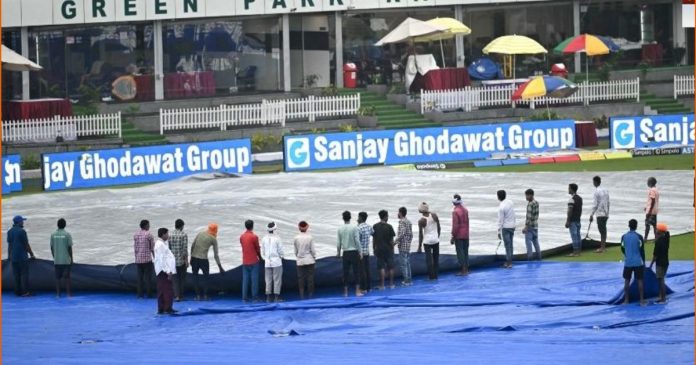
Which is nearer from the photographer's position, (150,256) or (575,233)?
(150,256)

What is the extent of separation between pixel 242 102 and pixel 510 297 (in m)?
28.7

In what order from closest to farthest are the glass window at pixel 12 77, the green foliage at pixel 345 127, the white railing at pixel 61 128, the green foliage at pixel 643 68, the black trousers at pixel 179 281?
the black trousers at pixel 179 281, the white railing at pixel 61 128, the green foliage at pixel 345 127, the glass window at pixel 12 77, the green foliage at pixel 643 68

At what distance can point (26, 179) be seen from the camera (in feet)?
138

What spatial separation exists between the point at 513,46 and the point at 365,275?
26182mm

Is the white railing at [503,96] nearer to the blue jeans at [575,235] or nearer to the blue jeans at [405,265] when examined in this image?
the blue jeans at [575,235]

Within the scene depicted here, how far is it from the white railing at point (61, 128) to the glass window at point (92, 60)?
155 inches

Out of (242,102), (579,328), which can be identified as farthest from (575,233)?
(242,102)

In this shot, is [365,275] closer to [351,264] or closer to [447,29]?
[351,264]

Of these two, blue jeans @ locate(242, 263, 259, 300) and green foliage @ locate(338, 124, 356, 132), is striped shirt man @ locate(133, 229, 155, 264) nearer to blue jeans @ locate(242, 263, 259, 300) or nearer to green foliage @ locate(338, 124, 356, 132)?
blue jeans @ locate(242, 263, 259, 300)

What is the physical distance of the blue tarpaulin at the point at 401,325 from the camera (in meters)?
20.4

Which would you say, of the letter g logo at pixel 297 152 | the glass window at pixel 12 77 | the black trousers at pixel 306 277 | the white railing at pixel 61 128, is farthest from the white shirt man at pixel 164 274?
the glass window at pixel 12 77

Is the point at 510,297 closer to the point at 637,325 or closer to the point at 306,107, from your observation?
the point at 637,325

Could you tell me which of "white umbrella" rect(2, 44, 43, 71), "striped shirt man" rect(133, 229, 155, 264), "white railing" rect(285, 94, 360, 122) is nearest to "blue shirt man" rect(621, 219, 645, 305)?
"striped shirt man" rect(133, 229, 155, 264)

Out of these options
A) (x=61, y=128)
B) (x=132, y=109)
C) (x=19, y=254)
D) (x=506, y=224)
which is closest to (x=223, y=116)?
(x=132, y=109)
